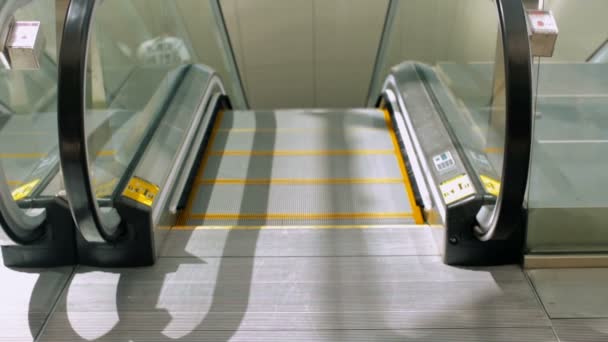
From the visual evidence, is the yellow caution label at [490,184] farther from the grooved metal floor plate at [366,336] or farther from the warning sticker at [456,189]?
the grooved metal floor plate at [366,336]

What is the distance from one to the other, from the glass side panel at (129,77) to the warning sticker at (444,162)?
153 cm

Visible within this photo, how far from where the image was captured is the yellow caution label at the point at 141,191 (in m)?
2.98

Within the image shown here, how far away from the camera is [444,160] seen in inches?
130

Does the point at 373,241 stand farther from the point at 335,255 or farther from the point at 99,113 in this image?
the point at 99,113

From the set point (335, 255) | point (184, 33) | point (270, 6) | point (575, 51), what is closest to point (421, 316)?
point (335, 255)

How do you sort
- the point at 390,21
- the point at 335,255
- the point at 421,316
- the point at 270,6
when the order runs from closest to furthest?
the point at 421,316 → the point at 335,255 → the point at 390,21 → the point at 270,6

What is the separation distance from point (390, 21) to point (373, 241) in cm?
327

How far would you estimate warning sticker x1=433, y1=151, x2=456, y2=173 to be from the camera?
3225 mm

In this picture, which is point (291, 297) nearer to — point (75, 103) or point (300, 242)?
point (300, 242)

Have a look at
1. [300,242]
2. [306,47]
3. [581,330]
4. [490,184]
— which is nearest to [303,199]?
[300,242]

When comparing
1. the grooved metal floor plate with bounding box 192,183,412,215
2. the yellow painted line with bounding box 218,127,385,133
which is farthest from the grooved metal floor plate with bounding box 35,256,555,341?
the yellow painted line with bounding box 218,127,385,133

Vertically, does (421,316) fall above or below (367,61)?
above

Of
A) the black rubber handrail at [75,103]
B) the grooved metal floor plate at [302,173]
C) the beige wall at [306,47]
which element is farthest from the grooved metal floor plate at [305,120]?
the beige wall at [306,47]

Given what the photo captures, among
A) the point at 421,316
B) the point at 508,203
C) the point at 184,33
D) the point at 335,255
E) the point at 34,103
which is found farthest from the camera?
the point at 184,33
